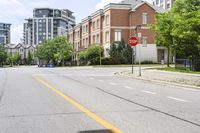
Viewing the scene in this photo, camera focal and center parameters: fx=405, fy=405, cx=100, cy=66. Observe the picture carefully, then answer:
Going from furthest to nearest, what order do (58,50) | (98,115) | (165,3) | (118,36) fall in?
(165,3), (58,50), (118,36), (98,115)

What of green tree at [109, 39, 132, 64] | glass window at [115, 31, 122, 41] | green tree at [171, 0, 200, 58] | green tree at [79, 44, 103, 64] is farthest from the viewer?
green tree at [79, 44, 103, 64]

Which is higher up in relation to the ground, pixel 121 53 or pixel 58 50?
pixel 58 50

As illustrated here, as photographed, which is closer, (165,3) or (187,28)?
(187,28)

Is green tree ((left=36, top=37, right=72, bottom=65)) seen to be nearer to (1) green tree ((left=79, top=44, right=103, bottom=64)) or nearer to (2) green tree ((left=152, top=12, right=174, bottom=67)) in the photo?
(1) green tree ((left=79, top=44, right=103, bottom=64))

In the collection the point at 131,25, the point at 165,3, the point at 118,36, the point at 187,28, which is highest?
the point at 165,3

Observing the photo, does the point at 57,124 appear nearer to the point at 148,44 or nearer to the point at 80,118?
the point at 80,118

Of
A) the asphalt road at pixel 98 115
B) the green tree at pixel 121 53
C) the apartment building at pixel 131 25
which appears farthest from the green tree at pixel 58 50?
the asphalt road at pixel 98 115

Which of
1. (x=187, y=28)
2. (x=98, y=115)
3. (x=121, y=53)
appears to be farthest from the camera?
(x=121, y=53)

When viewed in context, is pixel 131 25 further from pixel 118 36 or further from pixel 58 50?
pixel 58 50

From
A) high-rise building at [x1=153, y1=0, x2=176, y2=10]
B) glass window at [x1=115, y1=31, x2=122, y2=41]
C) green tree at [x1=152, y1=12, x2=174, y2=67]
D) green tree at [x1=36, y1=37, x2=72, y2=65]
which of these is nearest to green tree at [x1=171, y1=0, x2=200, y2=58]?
green tree at [x1=152, y1=12, x2=174, y2=67]

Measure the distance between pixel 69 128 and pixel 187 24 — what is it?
24.4m

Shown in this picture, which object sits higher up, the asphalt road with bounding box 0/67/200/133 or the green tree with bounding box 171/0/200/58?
the green tree with bounding box 171/0/200/58

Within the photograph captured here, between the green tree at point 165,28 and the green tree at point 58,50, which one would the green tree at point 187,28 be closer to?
the green tree at point 165,28

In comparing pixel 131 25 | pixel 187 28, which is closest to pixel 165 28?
pixel 187 28
